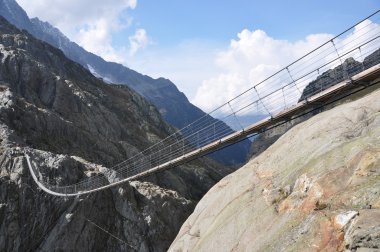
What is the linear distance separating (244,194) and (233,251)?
294 centimetres

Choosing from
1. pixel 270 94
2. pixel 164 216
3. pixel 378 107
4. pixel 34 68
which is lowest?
pixel 164 216

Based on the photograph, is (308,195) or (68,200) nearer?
(308,195)

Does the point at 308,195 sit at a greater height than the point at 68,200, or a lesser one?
lesser

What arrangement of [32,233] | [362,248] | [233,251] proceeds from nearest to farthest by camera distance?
[362,248] → [233,251] → [32,233]

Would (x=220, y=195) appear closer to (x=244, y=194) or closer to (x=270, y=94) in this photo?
(x=244, y=194)

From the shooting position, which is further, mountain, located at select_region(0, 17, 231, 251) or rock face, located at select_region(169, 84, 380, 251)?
mountain, located at select_region(0, 17, 231, 251)

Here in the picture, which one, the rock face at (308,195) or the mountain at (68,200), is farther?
the mountain at (68,200)

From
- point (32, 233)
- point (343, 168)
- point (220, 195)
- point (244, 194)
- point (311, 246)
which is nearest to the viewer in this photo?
point (311, 246)

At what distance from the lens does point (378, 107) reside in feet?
48.4

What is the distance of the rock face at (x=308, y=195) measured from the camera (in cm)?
1077

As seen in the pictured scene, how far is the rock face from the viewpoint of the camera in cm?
1077

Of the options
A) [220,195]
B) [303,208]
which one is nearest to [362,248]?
[303,208]

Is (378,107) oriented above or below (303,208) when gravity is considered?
above

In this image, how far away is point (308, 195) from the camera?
43.2 feet
